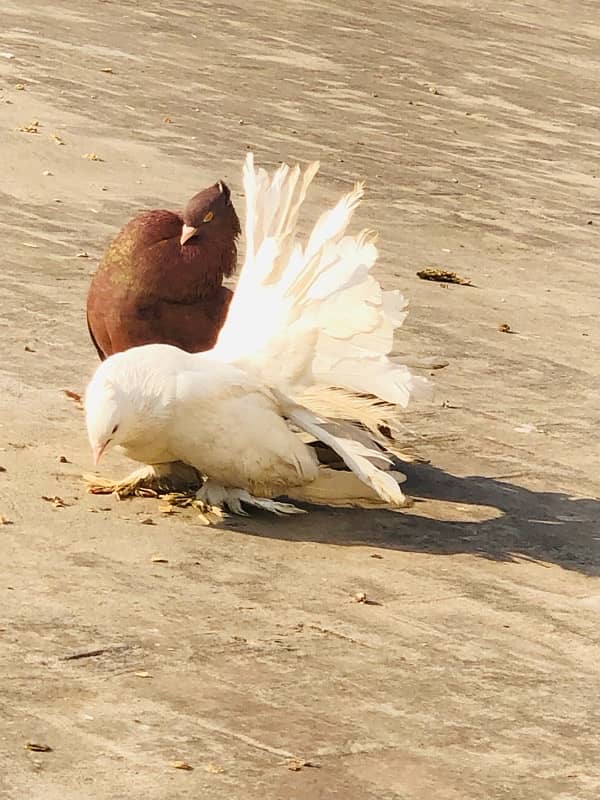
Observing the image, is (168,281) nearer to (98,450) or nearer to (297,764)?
(98,450)

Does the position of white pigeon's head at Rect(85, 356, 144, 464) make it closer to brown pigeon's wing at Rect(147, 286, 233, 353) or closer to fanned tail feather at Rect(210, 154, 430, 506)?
fanned tail feather at Rect(210, 154, 430, 506)

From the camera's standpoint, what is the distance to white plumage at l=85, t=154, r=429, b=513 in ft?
17.8

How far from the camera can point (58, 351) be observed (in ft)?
23.3

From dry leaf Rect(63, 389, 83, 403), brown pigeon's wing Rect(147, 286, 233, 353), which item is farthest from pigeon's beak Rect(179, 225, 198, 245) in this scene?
dry leaf Rect(63, 389, 83, 403)

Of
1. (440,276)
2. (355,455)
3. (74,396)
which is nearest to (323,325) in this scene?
(355,455)

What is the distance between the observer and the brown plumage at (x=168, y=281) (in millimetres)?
6074

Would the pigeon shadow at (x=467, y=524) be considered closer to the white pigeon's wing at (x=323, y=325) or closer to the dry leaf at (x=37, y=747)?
the white pigeon's wing at (x=323, y=325)

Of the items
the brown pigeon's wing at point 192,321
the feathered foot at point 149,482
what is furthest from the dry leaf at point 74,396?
the feathered foot at point 149,482

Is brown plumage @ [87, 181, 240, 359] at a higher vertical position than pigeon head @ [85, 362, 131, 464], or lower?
higher

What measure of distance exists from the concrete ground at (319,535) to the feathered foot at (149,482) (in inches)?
2.9

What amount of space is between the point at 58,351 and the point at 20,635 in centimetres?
272

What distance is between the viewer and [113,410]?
535 cm

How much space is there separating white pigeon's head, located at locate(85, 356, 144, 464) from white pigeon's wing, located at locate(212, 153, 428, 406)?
438mm

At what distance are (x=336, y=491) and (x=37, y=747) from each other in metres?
2.12
